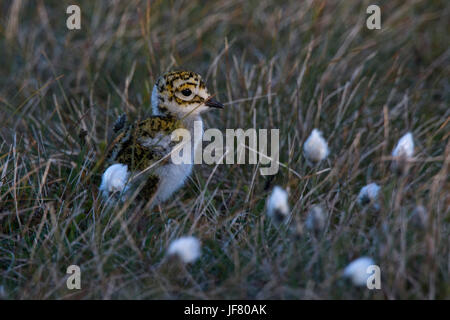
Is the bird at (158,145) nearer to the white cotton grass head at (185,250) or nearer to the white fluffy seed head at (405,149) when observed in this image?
the white cotton grass head at (185,250)

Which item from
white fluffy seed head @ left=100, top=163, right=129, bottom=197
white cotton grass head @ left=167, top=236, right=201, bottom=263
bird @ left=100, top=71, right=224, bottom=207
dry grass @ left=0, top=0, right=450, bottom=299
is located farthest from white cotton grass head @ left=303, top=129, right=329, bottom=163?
white fluffy seed head @ left=100, top=163, right=129, bottom=197

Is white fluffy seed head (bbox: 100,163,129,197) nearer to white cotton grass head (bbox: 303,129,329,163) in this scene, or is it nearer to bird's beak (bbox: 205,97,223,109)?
bird's beak (bbox: 205,97,223,109)

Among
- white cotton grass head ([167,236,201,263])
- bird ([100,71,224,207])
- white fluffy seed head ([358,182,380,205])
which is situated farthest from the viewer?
bird ([100,71,224,207])

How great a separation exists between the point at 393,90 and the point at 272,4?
1.78 meters

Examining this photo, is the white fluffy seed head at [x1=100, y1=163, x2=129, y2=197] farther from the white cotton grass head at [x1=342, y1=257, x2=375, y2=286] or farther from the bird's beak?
the white cotton grass head at [x1=342, y1=257, x2=375, y2=286]

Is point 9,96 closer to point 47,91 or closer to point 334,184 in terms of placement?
point 47,91

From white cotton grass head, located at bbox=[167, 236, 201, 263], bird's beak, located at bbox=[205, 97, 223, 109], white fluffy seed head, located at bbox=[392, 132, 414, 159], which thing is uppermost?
bird's beak, located at bbox=[205, 97, 223, 109]

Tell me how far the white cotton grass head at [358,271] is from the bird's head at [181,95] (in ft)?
4.86

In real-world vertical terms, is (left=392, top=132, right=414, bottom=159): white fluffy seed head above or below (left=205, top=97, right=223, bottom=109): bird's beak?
below

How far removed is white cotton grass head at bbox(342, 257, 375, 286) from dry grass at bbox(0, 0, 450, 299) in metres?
0.07

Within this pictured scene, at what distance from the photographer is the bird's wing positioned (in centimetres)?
349

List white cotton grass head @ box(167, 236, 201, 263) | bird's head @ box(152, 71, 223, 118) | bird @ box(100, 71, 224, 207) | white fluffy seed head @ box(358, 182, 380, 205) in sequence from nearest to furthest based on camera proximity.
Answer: white cotton grass head @ box(167, 236, 201, 263), white fluffy seed head @ box(358, 182, 380, 205), bird @ box(100, 71, 224, 207), bird's head @ box(152, 71, 223, 118)

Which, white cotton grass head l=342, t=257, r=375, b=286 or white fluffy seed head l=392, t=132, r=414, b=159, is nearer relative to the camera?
white cotton grass head l=342, t=257, r=375, b=286
